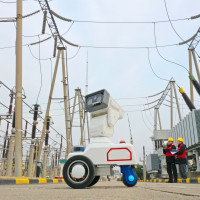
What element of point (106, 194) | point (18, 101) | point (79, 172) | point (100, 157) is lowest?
point (106, 194)

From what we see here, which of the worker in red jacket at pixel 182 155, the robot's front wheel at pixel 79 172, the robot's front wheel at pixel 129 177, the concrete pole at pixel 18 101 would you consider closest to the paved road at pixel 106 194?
the robot's front wheel at pixel 79 172

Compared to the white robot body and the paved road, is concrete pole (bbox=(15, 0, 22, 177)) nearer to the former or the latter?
the white robot body

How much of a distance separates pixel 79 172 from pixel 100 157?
13.5 inches

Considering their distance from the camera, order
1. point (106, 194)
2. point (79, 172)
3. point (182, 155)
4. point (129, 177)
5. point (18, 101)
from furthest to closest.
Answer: point (18, 101), point (182, 155), point (129, 177), point (79, 172), point (106, 194)

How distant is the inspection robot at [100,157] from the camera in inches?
123

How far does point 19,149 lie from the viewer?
264 inches

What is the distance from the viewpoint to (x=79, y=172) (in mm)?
3123

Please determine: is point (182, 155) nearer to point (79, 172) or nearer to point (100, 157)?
point (100, 157)

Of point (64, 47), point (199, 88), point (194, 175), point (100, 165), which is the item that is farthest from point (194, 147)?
point (100, 165)

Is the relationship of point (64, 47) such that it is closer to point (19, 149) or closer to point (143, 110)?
point (19, 149)

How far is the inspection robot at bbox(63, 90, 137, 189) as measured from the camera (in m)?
3.13

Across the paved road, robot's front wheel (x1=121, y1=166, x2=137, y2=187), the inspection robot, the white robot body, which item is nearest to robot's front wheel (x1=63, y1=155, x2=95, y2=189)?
the inspection robot

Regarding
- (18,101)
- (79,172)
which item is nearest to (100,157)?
(79,172)

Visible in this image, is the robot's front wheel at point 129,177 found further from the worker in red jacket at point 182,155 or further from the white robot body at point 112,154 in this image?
the worker in red jacket at point 182,155
